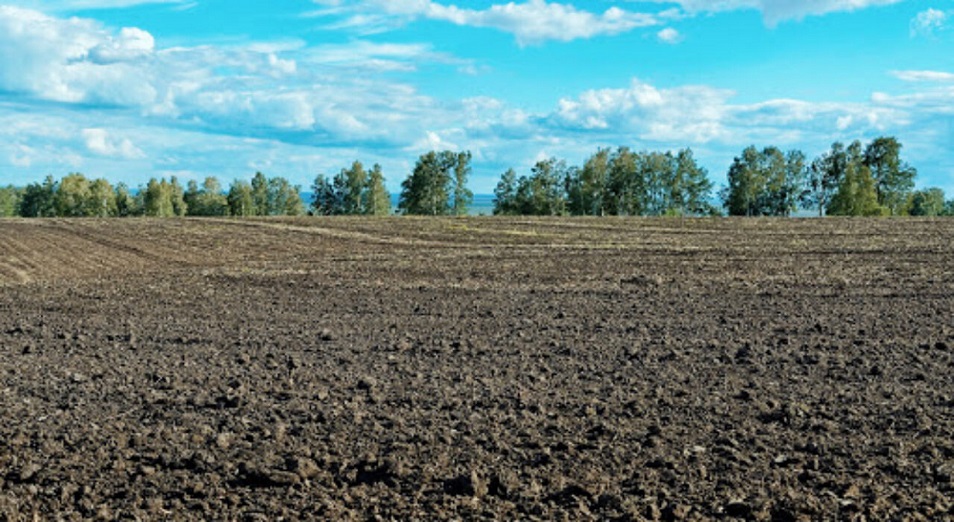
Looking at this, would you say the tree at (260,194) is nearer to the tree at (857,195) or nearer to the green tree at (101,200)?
the green tree at (101,200)

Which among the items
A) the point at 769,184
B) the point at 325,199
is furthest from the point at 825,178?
the point at 325,199

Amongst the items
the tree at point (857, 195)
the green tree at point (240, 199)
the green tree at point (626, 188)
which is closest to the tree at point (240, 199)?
the green tree at point (240, 199)

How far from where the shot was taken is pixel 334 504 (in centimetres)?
619

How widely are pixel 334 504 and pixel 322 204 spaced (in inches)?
4335

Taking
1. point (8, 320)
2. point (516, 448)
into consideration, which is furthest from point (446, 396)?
point (8, 320)

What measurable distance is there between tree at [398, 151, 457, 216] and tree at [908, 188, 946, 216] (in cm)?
5798

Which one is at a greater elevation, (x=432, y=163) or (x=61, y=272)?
(x=432, y=163)

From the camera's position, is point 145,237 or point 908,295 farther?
point 145,237

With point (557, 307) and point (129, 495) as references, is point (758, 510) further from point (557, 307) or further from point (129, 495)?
point (557, 307)

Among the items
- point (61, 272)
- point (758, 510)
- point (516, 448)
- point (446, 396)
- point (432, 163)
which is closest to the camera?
point (758, 510)

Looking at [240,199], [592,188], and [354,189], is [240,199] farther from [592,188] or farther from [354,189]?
[592,188]

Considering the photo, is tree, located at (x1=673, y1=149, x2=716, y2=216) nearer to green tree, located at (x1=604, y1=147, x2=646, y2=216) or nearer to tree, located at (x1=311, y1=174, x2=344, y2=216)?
green tree, located at (x1=604, y1=147, x2=646, y2=216)

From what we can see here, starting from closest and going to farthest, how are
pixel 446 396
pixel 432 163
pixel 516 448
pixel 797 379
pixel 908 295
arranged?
pixel 516 448 < pixel 446 396 < pixel 797 379 < pixel 908 295 < pixel 432 163

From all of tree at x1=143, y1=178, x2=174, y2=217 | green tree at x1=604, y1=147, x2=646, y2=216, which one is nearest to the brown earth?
green tree at x1=604, y1=147, x2=646, y2=216
